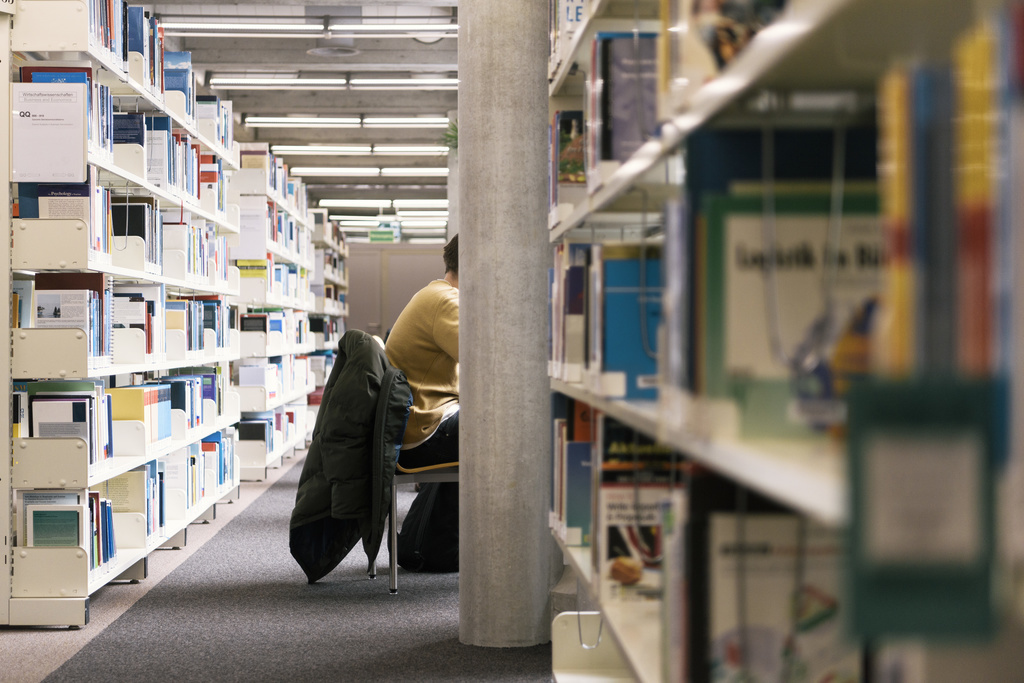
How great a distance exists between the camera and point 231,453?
5.62 meters

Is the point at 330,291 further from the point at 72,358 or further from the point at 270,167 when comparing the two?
the point at 72,358

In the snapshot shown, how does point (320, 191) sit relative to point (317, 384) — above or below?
Answer: above

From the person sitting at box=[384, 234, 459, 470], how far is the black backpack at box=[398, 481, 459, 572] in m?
0.34

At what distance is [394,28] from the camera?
7.40m

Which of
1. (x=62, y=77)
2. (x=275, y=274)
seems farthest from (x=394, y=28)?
(x=62, y=77)

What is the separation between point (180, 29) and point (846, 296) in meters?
7.31

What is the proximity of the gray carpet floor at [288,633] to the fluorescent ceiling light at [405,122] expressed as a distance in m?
6.16

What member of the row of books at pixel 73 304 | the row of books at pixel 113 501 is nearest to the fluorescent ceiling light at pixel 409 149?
the row of books at pixel 113 501

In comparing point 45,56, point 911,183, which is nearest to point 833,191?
point 911,183

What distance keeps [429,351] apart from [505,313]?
3.43 ft

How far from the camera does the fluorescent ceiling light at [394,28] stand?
7340 mm

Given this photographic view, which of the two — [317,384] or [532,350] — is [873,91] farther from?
[317,384]

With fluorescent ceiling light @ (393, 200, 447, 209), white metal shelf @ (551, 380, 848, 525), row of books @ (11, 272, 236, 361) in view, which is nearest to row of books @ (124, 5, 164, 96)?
row of books @ (11, 272, 236, 361)

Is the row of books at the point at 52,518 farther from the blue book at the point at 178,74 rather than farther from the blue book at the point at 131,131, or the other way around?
the blue book at the point at 178,74
